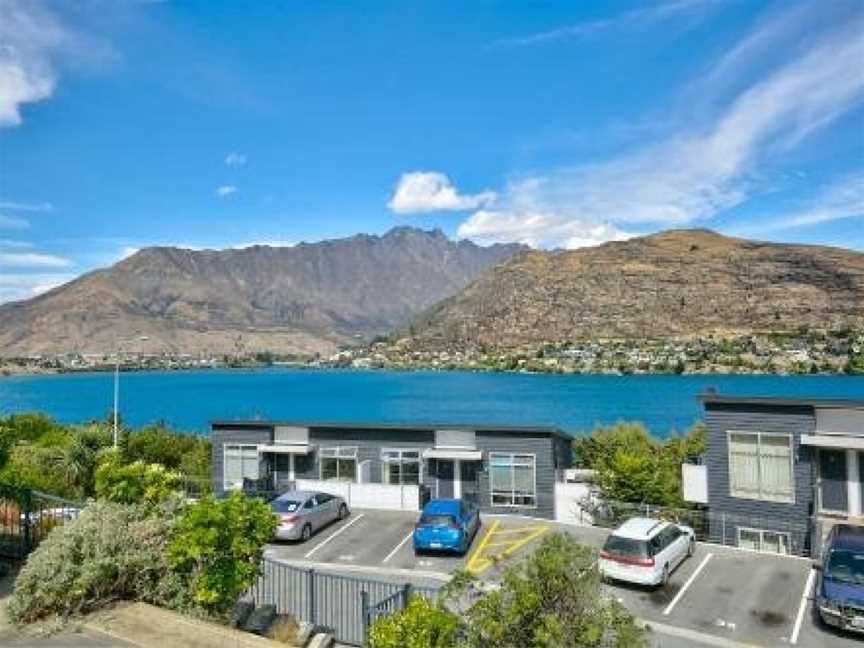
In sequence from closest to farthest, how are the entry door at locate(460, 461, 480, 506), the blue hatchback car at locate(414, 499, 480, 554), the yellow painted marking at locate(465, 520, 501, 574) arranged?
the yellow painted marking at locate(465, 520, 501, 574)
the blue hatchback car at locate(414, 499, 480, 554)
the entry door at locate(460, 461, 480, 506)

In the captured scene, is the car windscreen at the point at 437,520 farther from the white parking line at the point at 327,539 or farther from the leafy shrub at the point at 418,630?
the leafy shrub at the point at 418,630

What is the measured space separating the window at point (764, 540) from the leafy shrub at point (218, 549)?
21.7 m

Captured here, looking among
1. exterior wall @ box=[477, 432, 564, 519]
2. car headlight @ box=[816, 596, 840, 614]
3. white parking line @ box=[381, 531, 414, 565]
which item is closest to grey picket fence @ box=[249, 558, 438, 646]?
white parking line @ box=[381, 531, 414, 565]

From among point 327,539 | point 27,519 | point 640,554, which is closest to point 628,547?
point 640,554

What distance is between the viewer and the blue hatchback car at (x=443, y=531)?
83.4ft

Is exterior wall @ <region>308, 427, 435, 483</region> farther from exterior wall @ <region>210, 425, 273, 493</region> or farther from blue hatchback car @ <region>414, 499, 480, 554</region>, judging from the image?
blue hatchback car @ <region>414, 499, 480, 554</region>

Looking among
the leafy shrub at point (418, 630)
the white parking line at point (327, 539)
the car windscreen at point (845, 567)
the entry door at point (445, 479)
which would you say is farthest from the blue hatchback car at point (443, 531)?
the leafy shrub at point (418, 630)

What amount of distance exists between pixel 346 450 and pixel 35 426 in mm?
42280

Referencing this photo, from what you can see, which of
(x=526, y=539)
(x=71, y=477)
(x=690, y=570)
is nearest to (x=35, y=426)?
(x=71, y=477)

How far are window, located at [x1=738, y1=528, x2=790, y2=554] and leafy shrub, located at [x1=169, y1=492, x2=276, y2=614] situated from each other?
21745 mm

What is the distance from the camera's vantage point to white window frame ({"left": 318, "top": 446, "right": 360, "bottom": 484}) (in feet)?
115

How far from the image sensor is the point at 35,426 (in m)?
64.7

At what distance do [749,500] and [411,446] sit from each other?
1431cm

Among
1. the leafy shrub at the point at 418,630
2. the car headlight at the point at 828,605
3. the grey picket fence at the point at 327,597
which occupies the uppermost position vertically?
the leafy shrub at the point at 418,630
